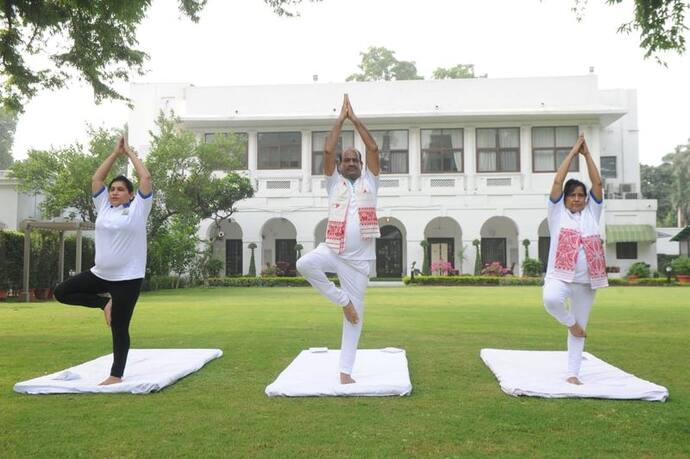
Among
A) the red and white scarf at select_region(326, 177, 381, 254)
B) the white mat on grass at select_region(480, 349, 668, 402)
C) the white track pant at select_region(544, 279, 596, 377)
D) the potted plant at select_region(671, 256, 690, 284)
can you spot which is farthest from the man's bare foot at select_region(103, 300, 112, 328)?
the potted plant at select_region(671, 256, 690, 284)

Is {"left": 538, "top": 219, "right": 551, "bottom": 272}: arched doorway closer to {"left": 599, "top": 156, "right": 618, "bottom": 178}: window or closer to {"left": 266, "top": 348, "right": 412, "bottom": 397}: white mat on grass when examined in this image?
{"left": 599, "top": 156, "right": 618, "bottom": 178}: window

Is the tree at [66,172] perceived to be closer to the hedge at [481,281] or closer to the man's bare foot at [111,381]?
the hedge at [481,281]

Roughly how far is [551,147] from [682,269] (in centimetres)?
807

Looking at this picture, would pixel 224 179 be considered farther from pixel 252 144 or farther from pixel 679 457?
pixel 679 457

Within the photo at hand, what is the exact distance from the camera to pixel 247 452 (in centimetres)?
368

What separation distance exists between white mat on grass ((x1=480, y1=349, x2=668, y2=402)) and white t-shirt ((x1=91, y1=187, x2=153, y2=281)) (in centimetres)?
322

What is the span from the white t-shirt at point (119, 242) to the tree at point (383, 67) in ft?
151

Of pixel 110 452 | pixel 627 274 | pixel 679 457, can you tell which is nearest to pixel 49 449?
pixel 110 452

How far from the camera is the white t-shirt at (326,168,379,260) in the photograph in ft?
18.2

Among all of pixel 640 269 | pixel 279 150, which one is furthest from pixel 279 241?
pixel 640 269

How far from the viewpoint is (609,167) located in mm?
36594

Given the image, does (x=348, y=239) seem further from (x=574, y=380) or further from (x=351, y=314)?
(x=574, y=380)

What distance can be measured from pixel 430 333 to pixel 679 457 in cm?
592

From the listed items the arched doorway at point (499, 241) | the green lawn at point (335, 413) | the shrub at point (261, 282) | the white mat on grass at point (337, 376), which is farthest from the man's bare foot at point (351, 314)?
the arched doorway at point (499, 241)
